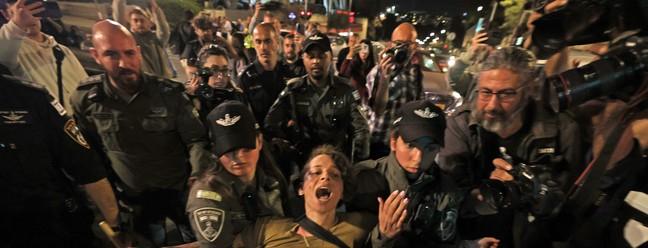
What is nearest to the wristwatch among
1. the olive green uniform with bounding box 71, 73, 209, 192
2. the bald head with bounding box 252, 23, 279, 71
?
the olive green uniform with bounding box 71, 73, 209, 192

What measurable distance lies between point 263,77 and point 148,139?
172cm

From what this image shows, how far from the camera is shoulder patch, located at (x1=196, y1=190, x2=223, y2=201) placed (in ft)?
5.60

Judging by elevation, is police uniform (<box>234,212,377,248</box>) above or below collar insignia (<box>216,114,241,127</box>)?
below

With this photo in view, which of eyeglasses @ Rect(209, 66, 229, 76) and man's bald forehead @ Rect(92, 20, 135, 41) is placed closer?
man's bald forehead @ Rect(92, 20, 135, 41)

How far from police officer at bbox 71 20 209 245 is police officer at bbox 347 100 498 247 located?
1.40 meters

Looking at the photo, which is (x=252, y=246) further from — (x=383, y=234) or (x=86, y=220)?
(x=86, y=220)

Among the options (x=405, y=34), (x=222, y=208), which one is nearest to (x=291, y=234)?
(x=222, y=208)

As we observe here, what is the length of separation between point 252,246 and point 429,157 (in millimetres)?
1030

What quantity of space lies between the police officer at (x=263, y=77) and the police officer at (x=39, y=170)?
1.90m

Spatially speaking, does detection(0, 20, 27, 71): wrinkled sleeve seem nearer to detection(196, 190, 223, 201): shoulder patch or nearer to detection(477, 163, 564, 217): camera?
detection(196, 190, 223, 201): shoulder patch

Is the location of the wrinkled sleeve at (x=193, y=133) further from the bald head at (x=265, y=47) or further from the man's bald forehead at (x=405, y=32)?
the man's bald forehead at (x=405, y=32)

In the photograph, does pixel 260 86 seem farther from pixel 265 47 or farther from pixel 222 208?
pixel 222 208

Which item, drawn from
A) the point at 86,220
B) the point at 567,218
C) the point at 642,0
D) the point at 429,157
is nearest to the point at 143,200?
the point at 86,220

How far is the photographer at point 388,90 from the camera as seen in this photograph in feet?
10.9
